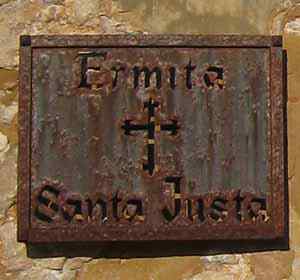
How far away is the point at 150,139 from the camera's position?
58.9 inches

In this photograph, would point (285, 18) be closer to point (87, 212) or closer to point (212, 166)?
point (212, 166)

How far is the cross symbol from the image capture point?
1.49m

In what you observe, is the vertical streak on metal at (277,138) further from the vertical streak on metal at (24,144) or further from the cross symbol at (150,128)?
the vertical streak on metal at (24,144)

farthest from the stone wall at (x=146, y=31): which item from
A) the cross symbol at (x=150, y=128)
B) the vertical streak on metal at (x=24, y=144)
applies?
A: the cross symbol at (x=150, y=128)

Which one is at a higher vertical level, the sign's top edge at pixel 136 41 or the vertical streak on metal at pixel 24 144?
the sign's top edge at pixel 136 41

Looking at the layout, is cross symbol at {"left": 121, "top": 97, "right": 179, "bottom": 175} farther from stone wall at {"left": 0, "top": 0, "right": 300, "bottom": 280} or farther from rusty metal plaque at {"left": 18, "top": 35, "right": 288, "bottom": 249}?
stone wall at {"left": 0, "top": 0, "right": 300, "bottom": 280}

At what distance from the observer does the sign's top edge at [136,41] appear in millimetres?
1505

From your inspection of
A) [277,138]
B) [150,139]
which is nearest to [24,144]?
[150,139]

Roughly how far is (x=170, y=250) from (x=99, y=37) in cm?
44

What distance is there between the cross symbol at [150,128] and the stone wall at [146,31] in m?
0.17

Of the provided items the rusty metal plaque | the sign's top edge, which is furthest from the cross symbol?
the sign's top edge

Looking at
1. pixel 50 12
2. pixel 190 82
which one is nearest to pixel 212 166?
pixel 190 82

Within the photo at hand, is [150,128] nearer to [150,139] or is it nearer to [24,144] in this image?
[150,139]

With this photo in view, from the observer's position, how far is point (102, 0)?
1.58 m
